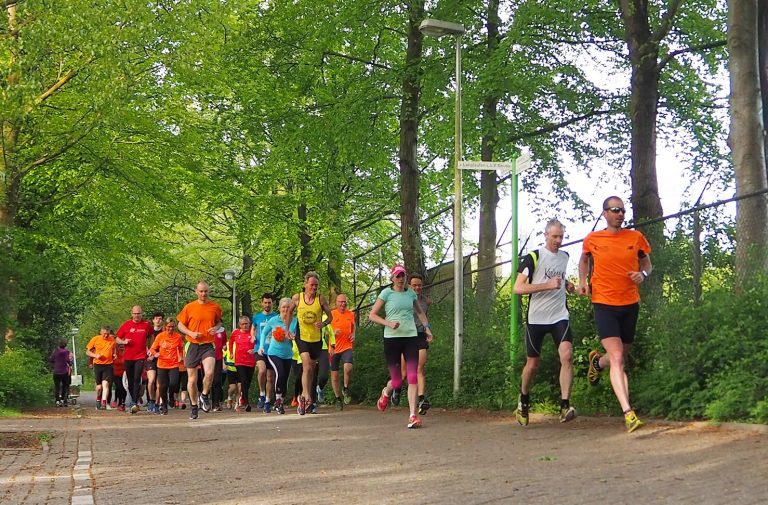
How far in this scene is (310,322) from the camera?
15922 millimetres

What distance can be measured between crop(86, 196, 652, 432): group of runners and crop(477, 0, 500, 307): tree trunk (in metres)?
2.42

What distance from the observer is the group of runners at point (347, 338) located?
10.2 meters

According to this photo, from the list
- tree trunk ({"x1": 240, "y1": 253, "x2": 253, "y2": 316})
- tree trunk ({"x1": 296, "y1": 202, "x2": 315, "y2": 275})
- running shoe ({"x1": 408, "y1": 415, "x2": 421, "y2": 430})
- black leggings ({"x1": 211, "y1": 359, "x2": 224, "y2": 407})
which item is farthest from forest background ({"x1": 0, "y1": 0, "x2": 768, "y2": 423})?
tree trunk ({"x1": 240, "y1": 253, "x2": 253, "y2": 316})

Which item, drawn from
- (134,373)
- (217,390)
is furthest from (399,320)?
(134,373)

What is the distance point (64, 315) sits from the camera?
42.3 meters

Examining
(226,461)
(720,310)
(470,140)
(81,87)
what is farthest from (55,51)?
(720,310)

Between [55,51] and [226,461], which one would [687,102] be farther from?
[226,461]

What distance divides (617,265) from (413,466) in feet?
9.76

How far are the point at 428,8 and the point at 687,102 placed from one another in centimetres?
566

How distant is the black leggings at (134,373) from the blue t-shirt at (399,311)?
9182 mm

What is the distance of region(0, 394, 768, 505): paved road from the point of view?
22.2 feet

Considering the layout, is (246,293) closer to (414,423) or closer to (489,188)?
(489,188)

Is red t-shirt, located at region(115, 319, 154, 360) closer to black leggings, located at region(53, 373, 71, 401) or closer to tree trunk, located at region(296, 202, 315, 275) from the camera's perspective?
black leggings, located at region(53, 373, 71, 401)

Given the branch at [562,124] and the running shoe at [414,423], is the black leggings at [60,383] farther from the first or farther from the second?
the running shoe at [414,423]
